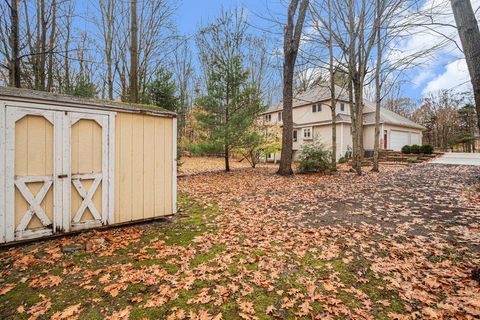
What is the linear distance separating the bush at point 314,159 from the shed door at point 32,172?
10.7 m

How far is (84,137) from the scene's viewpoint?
4160mm

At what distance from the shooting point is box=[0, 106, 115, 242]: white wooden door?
11.7 ft

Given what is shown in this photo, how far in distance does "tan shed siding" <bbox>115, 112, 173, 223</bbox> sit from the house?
1592 cm

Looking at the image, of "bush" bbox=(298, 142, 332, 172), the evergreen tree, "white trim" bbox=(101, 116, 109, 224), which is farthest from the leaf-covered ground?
the evergreen tree

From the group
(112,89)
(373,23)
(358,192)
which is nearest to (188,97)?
(112,89)

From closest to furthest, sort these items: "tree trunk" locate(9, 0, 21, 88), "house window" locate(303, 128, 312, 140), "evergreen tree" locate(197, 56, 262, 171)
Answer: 1. "tree trunk" locate(9, 0, 21, 88)
2. "evergreen tree" locate(197, 56, 262, 171)
3. "house window" locate(303, 128, 312, 140)

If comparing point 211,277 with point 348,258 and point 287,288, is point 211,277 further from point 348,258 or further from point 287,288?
point 348,258

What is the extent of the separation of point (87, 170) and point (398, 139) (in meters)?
28.0

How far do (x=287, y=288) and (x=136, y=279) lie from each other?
188cm

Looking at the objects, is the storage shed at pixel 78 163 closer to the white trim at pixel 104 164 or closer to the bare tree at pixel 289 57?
the white trim at pixel 104 164

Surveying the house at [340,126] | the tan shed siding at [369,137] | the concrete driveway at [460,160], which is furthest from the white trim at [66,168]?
the tan shed siding at [369,137]

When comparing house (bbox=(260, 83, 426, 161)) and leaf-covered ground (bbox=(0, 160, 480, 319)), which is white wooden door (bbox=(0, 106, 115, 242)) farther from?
house (bbox=(260, 83, 426, 161))

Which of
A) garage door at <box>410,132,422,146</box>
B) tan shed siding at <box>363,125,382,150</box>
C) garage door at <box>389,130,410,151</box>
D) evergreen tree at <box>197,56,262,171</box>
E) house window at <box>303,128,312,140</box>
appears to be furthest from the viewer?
garage door at <box>410,132,422,146</box>

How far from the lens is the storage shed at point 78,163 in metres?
3.58
